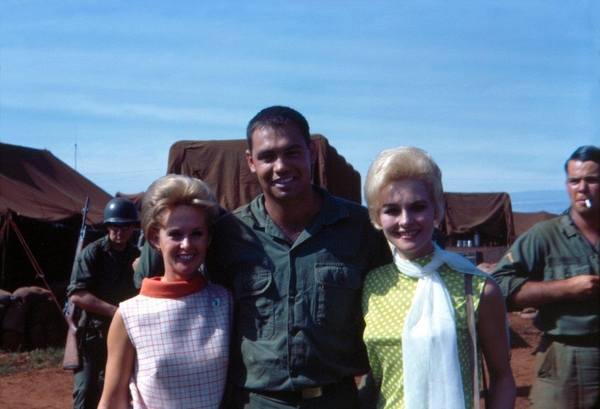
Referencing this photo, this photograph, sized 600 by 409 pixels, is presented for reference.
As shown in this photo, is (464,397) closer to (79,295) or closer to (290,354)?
(290,354)

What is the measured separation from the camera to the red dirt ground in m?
7.91

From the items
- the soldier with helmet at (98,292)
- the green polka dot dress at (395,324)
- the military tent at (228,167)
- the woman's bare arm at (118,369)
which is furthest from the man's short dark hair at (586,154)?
the military tent at (228,167)

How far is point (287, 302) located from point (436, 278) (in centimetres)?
59

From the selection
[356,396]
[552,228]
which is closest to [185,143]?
[552,228]

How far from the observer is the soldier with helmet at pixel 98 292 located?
5707 mm

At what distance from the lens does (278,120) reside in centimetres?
283

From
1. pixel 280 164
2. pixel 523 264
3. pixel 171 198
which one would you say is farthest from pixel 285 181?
pixel 523 264

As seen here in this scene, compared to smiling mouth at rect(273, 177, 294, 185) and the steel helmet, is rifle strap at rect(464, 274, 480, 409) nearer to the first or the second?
smiling mouth at rect(273, 177, 294, 185)

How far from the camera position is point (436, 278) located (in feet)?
8.09

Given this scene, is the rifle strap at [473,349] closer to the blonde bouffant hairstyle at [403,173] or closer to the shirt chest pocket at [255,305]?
the blonde bouffant hairstyle at [403,173]

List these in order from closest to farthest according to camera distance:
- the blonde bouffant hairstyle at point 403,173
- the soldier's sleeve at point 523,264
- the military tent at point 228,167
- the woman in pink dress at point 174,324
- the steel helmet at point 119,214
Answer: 1. the blonde bouffant hairstyle at point 403,173
2. the woman in pink dress at point 174,324
3. the soldier's sleeve at point 523,264
4. the steel helmet at point 119,214
5. the military tent at point 228,167

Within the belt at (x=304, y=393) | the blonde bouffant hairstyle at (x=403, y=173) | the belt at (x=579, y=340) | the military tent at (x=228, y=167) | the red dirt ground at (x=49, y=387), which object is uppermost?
the military tent at (x=228, y=167)

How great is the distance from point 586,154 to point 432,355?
180 centimetres

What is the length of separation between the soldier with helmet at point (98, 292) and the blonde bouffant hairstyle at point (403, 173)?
361 centimetres
